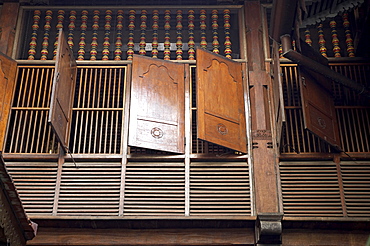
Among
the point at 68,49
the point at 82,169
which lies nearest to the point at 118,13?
the point at 68,49

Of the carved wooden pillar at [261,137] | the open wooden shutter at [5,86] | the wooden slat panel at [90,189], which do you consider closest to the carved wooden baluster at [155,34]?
the carved wooden pillar at [261,137]

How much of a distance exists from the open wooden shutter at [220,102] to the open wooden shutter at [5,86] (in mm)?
2846

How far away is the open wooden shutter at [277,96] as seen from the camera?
843 cm

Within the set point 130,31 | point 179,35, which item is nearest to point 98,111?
point 130,31

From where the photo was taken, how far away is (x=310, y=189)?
868 centimetres

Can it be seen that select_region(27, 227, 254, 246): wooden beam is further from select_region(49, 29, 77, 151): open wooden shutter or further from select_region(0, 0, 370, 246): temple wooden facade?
select_region(49, 29, 77, 151): open wooden shutter

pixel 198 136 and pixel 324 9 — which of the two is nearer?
pixel 198 136

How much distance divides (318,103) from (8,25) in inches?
200

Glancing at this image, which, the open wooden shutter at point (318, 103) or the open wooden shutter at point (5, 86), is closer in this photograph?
the open wooden shutter at point (318, 103)

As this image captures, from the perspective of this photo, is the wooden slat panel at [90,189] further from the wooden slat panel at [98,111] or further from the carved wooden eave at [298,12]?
the carved wooden eave at [298,12]

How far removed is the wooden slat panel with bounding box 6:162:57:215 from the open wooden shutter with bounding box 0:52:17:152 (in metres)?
0.53

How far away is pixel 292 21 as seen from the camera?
28.2 feet

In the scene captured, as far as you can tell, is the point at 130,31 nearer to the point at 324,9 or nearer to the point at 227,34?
the point at 227,34

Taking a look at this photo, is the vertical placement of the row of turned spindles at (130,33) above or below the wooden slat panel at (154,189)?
above
